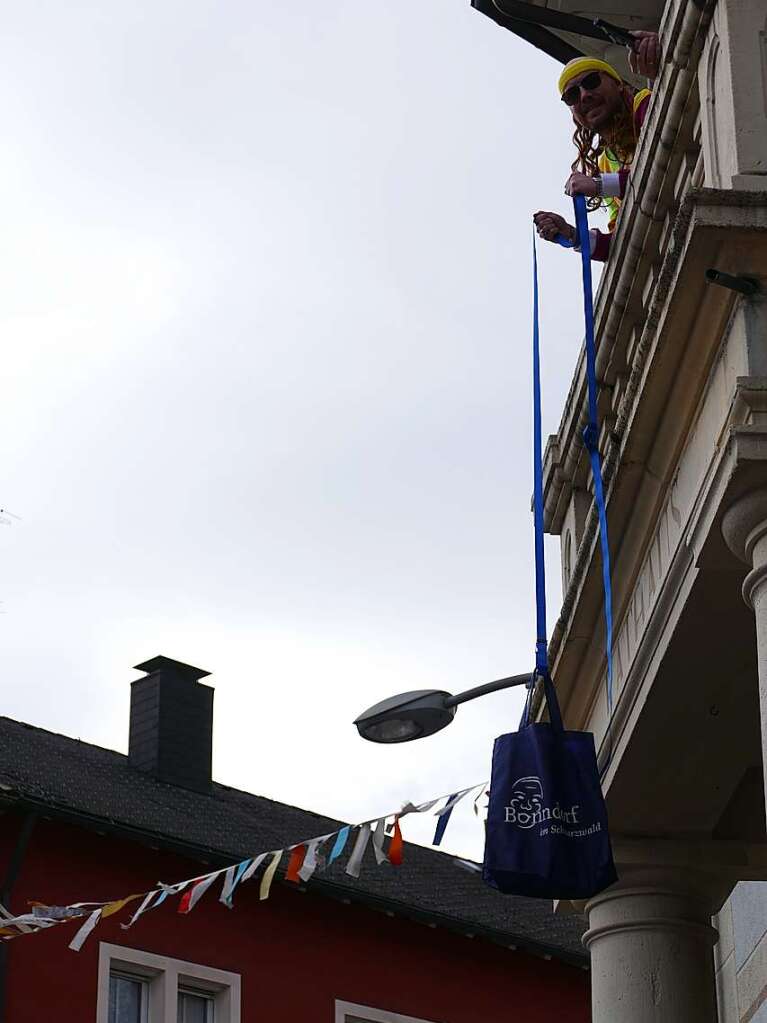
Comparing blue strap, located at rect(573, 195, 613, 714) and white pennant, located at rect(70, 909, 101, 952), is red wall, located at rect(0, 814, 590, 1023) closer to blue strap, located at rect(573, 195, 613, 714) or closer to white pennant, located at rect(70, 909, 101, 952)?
white pennant, located at rect(70, 909, 101, 952)

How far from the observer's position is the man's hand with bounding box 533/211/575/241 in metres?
9.80

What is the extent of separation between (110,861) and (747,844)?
48.3ft

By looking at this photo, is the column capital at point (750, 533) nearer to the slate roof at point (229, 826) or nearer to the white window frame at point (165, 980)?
the slate roof at point (229, 826)

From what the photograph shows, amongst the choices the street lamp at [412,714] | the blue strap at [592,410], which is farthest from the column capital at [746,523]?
the street lamp at [412,714]

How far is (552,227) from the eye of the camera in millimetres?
9797

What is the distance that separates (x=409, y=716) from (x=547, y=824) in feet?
12.5

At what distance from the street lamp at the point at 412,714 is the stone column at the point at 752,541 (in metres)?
4.57

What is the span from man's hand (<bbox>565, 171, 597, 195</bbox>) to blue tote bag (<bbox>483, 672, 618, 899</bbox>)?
2.38 metres

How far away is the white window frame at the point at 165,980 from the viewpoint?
76.0 feet

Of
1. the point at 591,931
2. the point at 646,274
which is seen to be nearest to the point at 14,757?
the point at 591,931

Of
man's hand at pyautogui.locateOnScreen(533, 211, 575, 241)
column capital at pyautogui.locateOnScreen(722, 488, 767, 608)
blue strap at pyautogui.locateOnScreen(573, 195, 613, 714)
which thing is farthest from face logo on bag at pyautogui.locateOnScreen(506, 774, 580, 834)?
man's hand at pyautogui.locateOnScreen(533, 211, 575, 241)

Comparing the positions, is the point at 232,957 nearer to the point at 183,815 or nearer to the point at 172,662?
the point at 183,815

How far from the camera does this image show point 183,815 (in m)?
26.6

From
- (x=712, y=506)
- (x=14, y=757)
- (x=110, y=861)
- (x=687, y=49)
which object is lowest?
(x=712, y=506)
